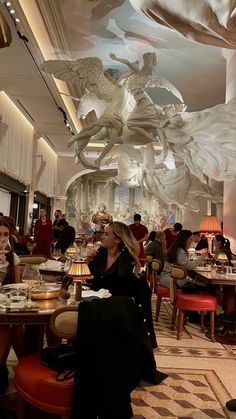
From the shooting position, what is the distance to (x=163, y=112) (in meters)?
6.24

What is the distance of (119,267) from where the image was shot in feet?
11.2

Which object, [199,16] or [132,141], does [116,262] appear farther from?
[132,141]

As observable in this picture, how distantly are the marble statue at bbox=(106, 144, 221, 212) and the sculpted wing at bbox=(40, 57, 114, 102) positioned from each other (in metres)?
1.80

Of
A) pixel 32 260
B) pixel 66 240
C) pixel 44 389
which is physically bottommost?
pixel 44 389

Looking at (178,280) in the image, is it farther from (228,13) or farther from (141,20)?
(141,20)

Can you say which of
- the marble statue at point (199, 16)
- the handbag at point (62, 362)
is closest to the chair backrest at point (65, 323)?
the handbag at point (62, 362)

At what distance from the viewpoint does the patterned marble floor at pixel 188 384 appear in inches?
114

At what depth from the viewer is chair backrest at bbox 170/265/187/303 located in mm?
4773

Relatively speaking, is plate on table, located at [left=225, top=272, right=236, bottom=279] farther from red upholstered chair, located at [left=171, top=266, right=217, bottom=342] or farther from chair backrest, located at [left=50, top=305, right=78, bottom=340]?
chair backrest, located at [left=50, top=305, right=78, bottom=340]

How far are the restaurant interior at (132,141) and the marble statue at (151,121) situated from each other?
18mm

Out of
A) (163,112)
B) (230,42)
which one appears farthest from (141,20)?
(230,42)

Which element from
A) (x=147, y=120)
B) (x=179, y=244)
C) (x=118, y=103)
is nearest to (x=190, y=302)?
(x=179, y=244)

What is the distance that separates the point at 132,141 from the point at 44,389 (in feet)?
16.7

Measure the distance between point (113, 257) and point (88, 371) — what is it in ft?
5.46
